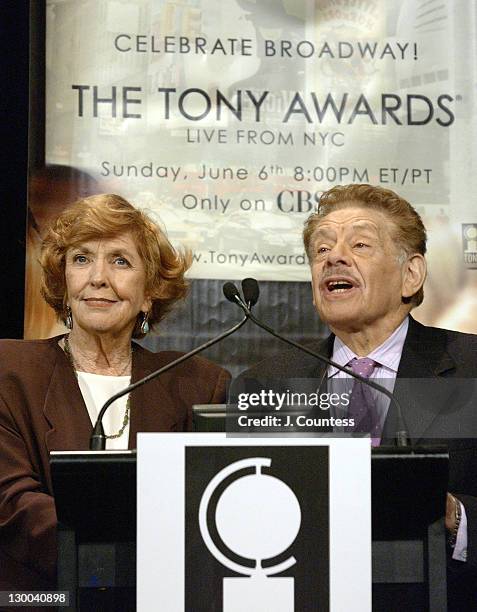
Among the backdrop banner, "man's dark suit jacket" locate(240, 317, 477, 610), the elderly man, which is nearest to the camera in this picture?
"man's dark suit jacket" locate(240, 317, 477, 610)

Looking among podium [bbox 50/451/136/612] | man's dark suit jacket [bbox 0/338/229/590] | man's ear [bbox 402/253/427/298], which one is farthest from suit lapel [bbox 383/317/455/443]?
podium [bbox 50/451/136/612]

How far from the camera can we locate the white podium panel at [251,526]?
1790mm

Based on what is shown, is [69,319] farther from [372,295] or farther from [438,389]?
[438,389]

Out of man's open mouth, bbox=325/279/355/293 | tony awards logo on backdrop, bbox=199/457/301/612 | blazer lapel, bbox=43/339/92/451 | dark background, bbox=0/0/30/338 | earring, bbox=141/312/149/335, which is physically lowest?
tony awards logo on backdrop, bbox=199/457/301/612

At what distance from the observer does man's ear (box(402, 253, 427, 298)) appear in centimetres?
287

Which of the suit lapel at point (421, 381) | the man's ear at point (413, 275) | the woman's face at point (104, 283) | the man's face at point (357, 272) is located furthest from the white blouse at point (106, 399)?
the man's ear at point (413, 275)

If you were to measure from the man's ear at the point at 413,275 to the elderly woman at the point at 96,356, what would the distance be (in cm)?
60

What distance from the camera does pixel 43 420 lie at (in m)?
2.46

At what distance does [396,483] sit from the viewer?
1.81 m

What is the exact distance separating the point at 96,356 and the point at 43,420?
28 cm

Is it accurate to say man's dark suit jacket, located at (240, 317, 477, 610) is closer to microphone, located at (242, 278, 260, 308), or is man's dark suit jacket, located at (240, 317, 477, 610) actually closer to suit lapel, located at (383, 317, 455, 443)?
suit lapel, located at (383, 317, 455, 443)

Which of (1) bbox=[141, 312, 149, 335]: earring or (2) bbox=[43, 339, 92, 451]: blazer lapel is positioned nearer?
(2) bbox=[43, 339, 92, 451]: blazer lapel

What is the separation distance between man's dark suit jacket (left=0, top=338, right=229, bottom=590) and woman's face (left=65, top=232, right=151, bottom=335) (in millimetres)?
131

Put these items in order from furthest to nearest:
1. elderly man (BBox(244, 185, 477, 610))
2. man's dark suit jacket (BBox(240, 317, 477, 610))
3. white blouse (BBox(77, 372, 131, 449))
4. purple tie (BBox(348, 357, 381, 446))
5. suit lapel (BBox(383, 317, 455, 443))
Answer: elderly man (BBox(244, 185, 477, 610)) → white blouse (BBox(77, 372, 131, 449)) → suit lapel (BBox(383, 317, 455, 443)) → man's dark suit jacket (BBox(240, 317, 477, 610)) → purple tie (BBox(348, 357, 381, 446))
